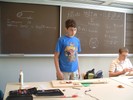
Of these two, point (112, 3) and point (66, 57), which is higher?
point (112, 3)

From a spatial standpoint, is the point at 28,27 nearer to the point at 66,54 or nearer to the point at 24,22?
the point at 24,22

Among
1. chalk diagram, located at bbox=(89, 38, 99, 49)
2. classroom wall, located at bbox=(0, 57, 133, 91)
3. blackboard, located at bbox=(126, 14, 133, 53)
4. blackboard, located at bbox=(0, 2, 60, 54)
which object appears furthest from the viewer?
blackboard, located at bbox=(126, 14, 133, 53)

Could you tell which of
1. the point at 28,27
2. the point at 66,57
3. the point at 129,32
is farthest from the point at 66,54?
the point at 129,32

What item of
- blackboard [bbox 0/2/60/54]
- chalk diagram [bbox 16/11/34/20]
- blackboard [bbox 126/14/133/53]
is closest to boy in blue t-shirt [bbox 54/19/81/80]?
blackboard [bbox 0/2/60/54]

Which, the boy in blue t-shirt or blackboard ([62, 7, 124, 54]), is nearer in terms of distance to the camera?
the boy in blue t-shirt

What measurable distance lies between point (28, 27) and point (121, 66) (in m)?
1.78

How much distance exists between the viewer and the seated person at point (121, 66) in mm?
2819

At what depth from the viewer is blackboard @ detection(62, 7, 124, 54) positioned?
3.62m

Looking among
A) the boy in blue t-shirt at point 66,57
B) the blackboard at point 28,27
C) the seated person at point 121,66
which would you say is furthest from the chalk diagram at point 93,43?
the boy in blue t-shirt at point 66,57

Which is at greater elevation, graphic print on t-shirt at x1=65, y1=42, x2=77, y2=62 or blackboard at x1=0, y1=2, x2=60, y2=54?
blackboard at x1=0, y1=2, x2=60, y2=54

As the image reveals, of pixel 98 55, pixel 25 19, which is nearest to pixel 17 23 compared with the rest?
pixel 25 19

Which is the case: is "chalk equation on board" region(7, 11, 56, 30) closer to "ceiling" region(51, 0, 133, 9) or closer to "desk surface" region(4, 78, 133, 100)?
"ceiling" region(51, 0, 133, 9)

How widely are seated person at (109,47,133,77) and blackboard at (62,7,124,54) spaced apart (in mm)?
879

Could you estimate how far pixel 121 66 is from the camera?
2947mm
